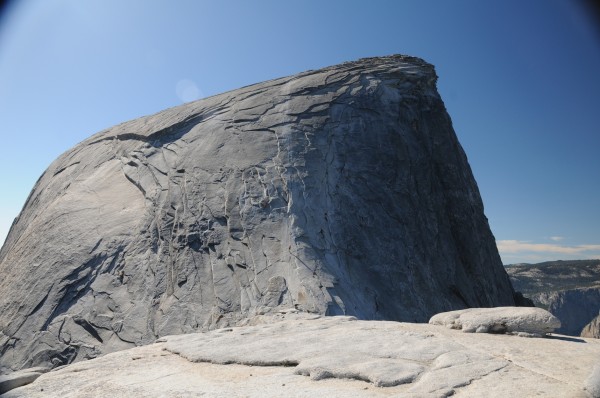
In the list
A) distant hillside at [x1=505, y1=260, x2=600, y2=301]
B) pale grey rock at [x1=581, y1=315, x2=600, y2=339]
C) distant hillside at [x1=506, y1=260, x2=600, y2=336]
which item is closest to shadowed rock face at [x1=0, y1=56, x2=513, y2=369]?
pale grey rock at [x1=581, y1=315, x2=600, y2=339]

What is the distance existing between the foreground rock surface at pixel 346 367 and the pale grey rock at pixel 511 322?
20 cm

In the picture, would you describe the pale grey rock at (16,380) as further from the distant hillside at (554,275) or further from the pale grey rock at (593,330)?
the distant hillside at (554,275)

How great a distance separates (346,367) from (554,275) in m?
86.5

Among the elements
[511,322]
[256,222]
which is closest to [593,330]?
[256,222]

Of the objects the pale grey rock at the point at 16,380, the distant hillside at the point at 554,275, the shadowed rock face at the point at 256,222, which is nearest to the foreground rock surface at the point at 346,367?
the pale grey rock at the point at 16,380

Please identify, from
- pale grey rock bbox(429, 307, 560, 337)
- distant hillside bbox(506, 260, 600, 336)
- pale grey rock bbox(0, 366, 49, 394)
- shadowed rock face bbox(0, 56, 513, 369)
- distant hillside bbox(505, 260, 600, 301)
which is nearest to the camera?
pale grey rock bbox(0, 366, 49, 394)

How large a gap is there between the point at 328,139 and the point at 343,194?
6.85ft

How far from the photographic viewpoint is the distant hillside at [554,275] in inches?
2849

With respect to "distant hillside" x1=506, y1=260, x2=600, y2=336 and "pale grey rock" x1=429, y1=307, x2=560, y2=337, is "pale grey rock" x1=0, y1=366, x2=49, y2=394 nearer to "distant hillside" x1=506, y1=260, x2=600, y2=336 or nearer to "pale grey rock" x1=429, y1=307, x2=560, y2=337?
"pale grey rock" x1=429, y1=307, x2=560, y2=337

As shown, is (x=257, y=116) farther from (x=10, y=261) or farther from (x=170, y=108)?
(x=10, y=261)

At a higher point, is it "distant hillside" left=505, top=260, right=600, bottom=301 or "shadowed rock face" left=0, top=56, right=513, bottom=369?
"shadowed rock face" left=0, top=56, right=513, bottom=369

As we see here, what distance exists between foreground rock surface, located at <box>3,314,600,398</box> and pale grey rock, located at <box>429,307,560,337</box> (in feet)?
0.67

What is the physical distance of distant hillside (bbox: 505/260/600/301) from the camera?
72375 millimetres

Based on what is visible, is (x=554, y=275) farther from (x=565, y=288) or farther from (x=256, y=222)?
(x=256, y=222)
